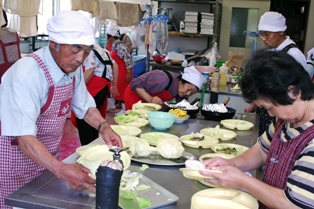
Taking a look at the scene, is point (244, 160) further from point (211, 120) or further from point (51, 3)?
point (51, 3)

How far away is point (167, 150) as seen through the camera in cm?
229

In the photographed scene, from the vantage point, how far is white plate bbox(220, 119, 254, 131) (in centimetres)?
321

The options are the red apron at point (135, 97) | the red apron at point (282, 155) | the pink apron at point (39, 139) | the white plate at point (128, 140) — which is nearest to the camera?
the red apron at point (282, 155)

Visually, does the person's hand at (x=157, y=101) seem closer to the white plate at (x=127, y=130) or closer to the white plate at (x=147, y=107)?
the white plate at (x=147, y=107)

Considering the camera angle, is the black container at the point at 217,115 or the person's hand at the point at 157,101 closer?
the black container at the point at 217,115

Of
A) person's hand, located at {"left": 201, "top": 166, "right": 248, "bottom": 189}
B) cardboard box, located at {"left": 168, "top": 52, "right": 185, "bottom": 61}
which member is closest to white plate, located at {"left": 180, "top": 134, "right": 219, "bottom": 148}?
person's hand, located at {"left": 201, "top": 166, "right": 248, "bottom": 189}

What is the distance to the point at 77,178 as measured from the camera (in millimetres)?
1734

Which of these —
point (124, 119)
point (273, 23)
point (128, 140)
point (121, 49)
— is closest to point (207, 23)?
point (121, 49)

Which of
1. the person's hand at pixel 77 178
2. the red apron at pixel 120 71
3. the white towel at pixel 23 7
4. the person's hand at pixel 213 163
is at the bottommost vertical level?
the red apron at pixel 120 71

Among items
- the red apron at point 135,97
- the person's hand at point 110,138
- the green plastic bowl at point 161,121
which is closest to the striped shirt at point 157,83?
the red apron at point 135,97

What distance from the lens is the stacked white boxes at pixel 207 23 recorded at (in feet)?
26.0

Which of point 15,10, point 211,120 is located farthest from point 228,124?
point 15,10

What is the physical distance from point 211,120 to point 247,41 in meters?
5.80

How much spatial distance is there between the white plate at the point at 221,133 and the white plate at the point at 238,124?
0.47ft
